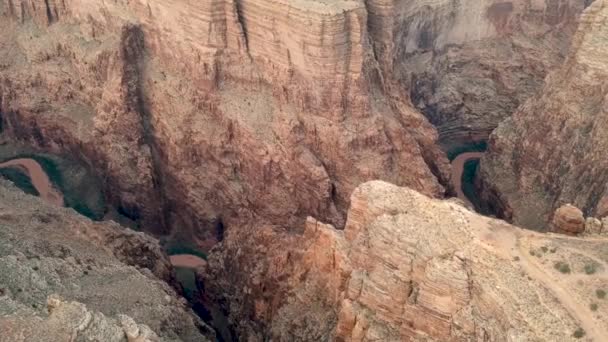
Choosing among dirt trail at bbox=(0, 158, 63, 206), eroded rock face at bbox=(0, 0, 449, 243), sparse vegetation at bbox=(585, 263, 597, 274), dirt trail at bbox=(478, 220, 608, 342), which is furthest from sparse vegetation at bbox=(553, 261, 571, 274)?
dirt trail at bbox=(0, 158, 63, 206)

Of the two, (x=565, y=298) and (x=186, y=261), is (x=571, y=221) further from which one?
(x=186, y=261)

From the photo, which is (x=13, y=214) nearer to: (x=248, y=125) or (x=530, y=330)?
(x=248, y=125)

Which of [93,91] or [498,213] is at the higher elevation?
[93,91]

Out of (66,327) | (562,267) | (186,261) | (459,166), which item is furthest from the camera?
(459,166)

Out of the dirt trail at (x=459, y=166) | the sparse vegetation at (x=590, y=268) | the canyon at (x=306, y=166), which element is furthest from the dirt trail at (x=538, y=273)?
the dirt trail at (x=459, y=166)

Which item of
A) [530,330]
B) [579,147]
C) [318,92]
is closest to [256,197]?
[318,92]

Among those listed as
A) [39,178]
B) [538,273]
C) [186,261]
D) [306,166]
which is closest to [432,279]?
[538,273]
